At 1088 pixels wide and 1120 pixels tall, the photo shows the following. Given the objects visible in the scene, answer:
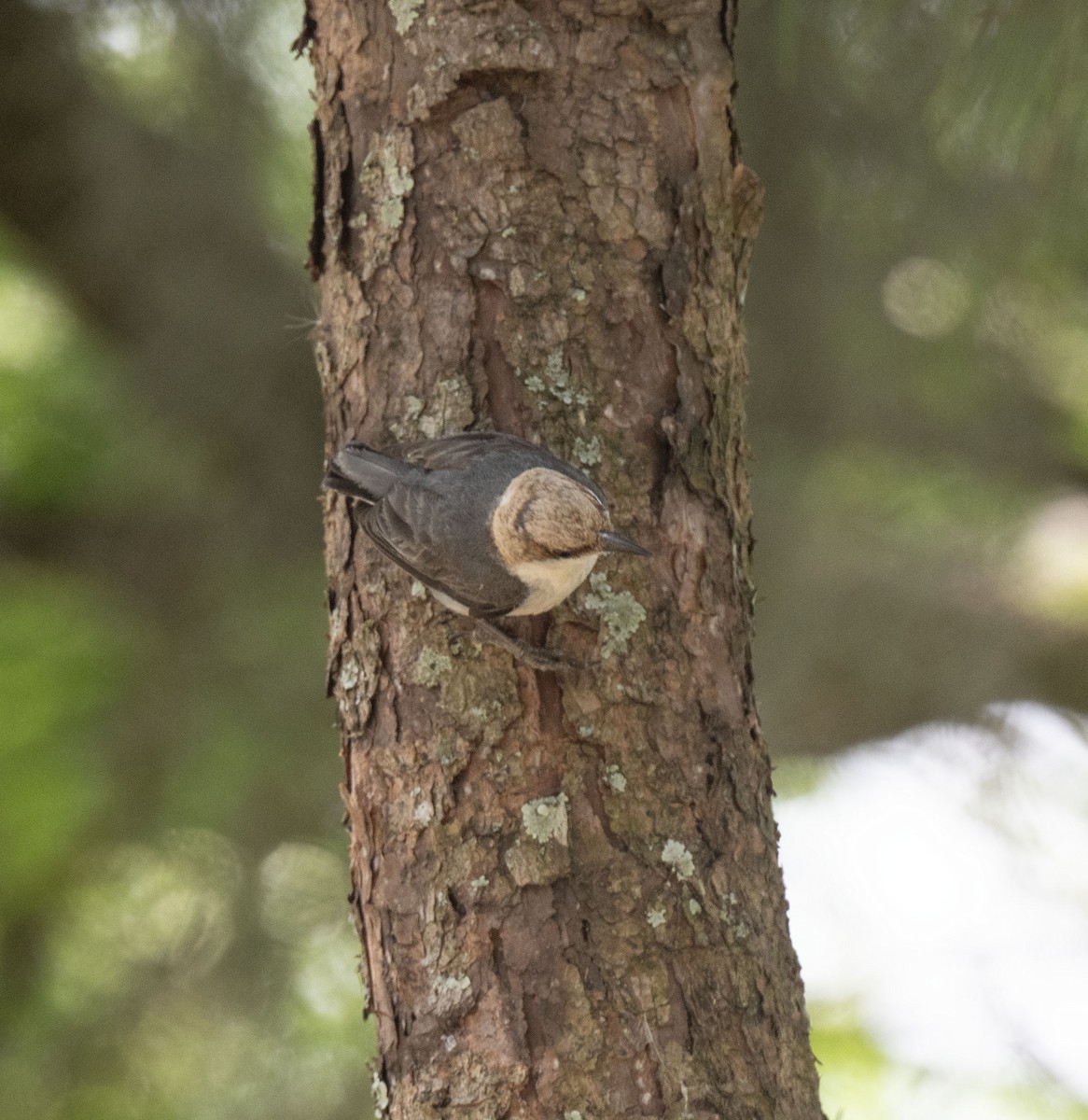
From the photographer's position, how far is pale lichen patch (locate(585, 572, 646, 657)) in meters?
1.71

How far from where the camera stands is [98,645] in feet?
10.5

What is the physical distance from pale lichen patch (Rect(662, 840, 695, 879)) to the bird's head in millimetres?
383

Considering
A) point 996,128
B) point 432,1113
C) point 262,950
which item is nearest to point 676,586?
point 432,1113

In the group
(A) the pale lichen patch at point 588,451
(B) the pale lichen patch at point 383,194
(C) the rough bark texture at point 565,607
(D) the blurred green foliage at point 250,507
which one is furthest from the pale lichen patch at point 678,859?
(D) the blurred green foliage at point 250,507

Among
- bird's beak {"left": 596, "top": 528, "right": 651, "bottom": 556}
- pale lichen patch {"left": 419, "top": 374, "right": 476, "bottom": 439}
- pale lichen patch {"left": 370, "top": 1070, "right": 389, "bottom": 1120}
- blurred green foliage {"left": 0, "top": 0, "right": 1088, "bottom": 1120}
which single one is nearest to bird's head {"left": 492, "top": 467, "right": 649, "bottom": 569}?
bird's beak {"left": 596, "top": 528, "right": 651, "bottom": 556}

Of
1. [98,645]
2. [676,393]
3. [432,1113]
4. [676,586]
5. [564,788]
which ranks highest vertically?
[98,645]

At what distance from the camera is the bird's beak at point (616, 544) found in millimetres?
1671

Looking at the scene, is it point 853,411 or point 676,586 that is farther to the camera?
point 853,411

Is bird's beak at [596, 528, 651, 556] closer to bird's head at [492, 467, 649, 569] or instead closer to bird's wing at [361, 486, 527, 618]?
bird's head at [492, 467, 649, 569]

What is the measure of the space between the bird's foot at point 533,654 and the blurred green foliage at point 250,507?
1570mm

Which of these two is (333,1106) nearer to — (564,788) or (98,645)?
(98,645)

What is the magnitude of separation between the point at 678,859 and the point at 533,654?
0.32 m

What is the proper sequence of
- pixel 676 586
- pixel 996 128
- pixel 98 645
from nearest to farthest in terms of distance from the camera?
pixel 676 586, pixel 996 128, pixel 98 645

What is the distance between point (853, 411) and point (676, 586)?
199cm
